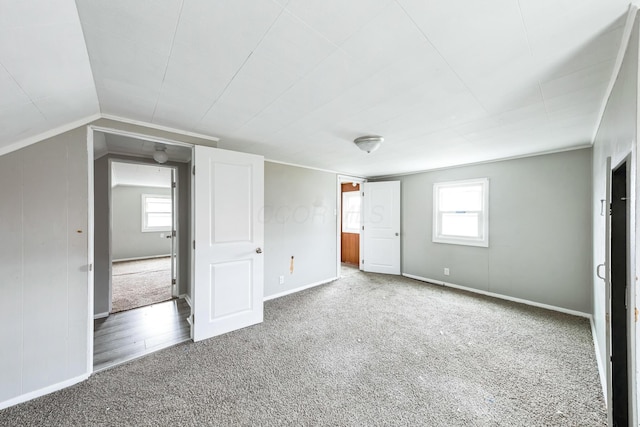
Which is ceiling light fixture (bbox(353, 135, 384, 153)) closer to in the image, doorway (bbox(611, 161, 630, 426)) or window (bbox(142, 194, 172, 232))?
doorway (bbox(611, 161, 630, 426))

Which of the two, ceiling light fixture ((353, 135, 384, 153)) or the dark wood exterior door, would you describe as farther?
the dark wood exterior door

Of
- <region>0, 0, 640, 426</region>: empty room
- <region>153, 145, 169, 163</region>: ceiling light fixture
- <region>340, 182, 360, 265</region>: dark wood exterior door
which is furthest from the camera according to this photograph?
<region>340, 182, 360, 265</region>: dark wood exterior door

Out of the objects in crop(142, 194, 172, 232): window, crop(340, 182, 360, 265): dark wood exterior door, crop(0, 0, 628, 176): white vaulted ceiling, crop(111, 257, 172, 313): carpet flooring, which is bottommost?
crop(111, 257, 172, 313): carpet flooring

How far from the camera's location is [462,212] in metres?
4.26

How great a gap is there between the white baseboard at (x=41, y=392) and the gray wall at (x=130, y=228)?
19.6 feet

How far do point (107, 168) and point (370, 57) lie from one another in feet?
12.1

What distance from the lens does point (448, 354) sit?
7.72ft

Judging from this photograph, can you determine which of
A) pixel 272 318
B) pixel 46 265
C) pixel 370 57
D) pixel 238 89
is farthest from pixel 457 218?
pixel 46 265

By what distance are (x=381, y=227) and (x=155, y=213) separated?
689cm

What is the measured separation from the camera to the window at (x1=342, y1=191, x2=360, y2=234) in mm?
6375

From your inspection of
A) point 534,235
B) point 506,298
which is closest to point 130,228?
point 506,298

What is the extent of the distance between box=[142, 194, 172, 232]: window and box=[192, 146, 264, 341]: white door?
5946 millimetres

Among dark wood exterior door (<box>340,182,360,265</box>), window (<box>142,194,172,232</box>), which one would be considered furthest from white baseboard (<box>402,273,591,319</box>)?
window (<box>142,194,172,232</box>)

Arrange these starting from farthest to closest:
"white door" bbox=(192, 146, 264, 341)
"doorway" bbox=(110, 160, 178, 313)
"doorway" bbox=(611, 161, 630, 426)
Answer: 1. "doorway" bbox=(110, 160, 178, 313)
2. "white door" bbox=(192, 146, 264, 341)
3. "doorway" bbox=(611, 161, 630, 426)
